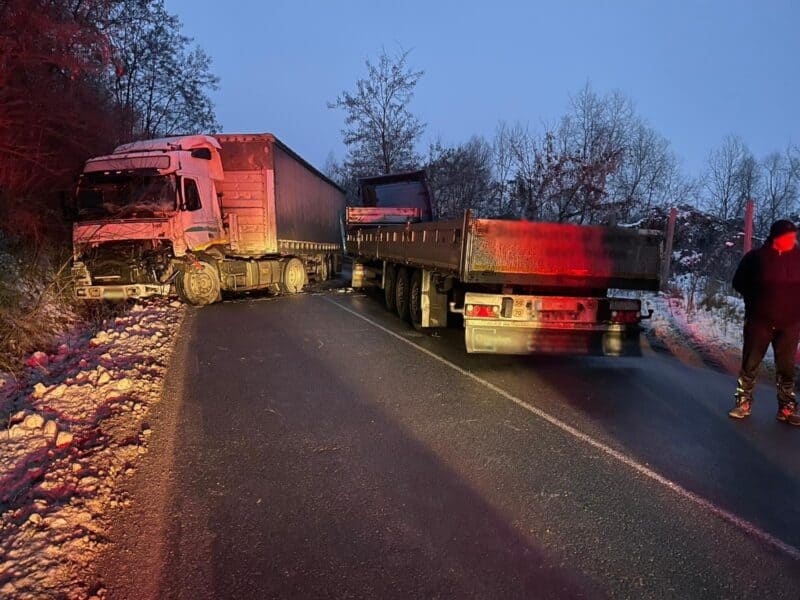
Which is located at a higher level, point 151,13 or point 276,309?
point 151,13

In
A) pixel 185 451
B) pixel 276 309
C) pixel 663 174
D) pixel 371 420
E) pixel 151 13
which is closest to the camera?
pixel 185 451

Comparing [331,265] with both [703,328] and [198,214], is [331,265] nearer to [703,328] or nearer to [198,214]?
[198,214]

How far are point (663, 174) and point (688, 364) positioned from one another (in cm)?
2123

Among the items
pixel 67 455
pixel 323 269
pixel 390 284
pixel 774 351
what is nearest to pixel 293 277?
pixel 323 269

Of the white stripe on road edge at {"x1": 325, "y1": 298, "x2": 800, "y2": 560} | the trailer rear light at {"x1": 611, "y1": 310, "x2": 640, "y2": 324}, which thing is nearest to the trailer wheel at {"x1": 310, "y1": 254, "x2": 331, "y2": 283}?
the white stripe on road edge at {"x1": 325, "y1": 298, "x2": 800, "y2": 560}

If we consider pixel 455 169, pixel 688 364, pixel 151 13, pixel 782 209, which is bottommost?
pixel 688 364

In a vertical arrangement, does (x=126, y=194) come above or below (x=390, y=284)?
above

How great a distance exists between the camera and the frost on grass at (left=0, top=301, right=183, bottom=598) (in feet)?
9.16

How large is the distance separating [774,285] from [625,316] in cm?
213

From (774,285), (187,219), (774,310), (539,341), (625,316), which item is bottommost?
(539,341)

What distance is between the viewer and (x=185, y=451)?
4359 millimetres

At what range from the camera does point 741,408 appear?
5.33 meters

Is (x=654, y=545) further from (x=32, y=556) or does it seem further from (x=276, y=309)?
(x=276, y=309)

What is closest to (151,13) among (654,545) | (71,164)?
(71,164)
